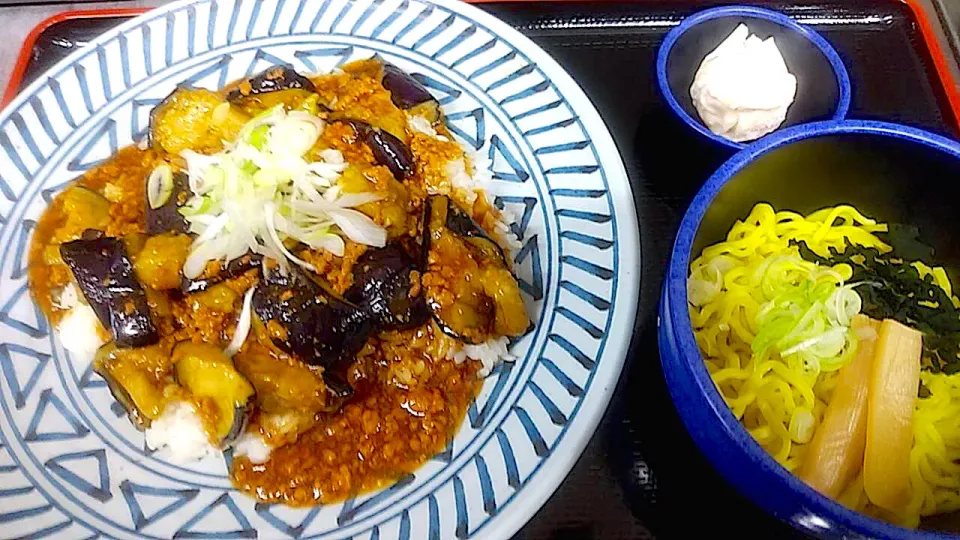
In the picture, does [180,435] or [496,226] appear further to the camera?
[496,226]

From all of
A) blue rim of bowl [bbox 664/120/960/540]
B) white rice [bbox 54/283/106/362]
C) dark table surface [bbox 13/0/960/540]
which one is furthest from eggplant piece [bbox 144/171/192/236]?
blue rim of bowl [bbox 664/120/960/540]

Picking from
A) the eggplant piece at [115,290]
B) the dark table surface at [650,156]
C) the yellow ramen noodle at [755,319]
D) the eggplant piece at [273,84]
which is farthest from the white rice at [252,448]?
the yellow ramen noodle at [755,319]

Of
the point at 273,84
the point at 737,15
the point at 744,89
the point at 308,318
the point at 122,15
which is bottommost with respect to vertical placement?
the point at 308,318

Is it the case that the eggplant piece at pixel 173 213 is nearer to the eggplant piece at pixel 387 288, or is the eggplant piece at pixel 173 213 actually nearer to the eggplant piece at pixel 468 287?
the eggplant piece at pixel 387 288

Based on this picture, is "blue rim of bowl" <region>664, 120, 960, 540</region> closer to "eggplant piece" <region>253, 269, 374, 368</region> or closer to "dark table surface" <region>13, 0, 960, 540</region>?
"dark table surface" <region>13, 0, 960, 540</region>

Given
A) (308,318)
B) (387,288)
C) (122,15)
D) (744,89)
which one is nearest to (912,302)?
(744,89)

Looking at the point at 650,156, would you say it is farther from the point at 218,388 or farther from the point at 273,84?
the point at 218,388
